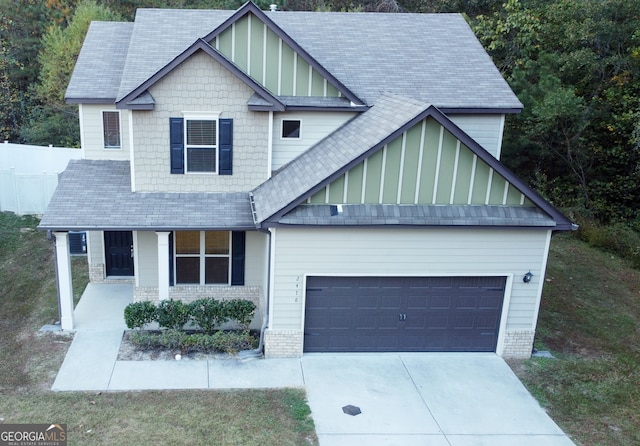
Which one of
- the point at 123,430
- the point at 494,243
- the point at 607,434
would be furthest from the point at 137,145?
the point at 607,434

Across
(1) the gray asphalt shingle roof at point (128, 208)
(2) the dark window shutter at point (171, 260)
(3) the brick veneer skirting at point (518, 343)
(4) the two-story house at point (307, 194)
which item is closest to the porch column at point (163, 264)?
(4) the two-story house at point (307, 194)

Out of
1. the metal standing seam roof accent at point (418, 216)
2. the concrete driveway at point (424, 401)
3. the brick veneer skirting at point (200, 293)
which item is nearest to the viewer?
the concrete driveway at point (424, 401)

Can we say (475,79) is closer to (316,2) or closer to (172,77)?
(172,77)

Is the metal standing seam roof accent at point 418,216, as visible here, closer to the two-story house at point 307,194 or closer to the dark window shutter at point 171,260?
the two-story house at point 307,194

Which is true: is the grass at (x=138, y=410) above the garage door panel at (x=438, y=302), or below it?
below

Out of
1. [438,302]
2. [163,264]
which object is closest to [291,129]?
[163,264]

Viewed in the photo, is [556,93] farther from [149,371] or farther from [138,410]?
[138,410]
